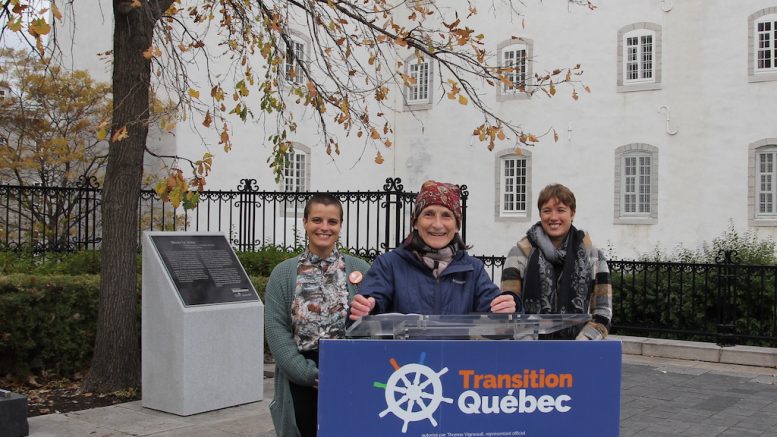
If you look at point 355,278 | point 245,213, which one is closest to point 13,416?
point 355,278

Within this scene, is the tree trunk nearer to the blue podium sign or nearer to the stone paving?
the stone paving

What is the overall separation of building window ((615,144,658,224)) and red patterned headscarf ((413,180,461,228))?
21.2m

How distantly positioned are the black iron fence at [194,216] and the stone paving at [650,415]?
2.43 meters

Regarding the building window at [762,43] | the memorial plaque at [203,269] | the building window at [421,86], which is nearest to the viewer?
the memorial plaque at [203,269]

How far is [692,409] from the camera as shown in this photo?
7824 mm

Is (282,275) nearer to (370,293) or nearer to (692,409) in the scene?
(370,293)

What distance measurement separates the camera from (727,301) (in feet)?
35.9

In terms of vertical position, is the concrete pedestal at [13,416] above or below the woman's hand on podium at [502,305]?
below

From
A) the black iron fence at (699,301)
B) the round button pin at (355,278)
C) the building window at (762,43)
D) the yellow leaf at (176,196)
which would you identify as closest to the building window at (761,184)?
the building window at (762,43)

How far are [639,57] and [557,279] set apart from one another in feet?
67.2

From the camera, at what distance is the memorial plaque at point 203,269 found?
699cm

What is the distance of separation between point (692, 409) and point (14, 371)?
22.3 feet

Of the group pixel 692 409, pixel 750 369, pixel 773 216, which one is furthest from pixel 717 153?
pixel 692 409

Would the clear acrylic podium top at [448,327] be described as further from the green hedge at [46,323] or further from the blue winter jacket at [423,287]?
the green hedge at [46,323]
